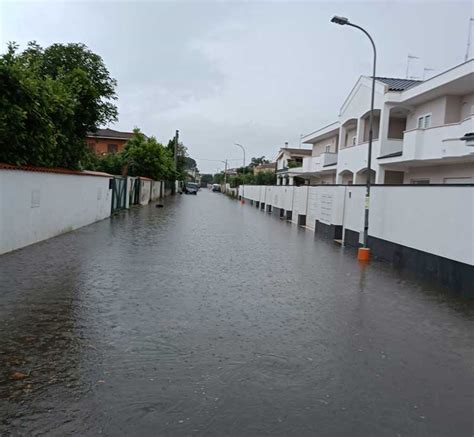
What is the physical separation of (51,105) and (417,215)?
11.0 metres

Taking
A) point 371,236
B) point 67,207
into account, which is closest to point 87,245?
point 67,207

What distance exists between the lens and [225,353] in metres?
5.11

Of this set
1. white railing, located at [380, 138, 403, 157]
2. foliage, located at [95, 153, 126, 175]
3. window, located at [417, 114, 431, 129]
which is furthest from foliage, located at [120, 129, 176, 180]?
window, located at [417, 114, 431, 129]

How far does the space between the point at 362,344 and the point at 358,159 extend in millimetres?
22349

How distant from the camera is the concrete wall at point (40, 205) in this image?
1049cm

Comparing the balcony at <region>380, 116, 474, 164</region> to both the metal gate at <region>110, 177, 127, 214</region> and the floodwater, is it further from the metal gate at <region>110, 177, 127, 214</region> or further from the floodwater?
the metal gate at <region>110, 177, 127, 214</region>

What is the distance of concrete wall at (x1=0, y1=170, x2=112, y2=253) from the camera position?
34.4 ft

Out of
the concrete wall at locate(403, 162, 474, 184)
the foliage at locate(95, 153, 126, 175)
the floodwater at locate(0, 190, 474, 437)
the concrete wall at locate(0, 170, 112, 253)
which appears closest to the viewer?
the floodwater at locate(0, 190, 474, 437)

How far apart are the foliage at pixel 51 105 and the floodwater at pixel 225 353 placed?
3.85m

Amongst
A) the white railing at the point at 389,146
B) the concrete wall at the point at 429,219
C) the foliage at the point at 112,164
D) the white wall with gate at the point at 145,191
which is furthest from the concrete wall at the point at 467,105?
the foliage at the point at 112,164

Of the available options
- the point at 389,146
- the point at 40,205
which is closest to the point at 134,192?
the point at 389,146

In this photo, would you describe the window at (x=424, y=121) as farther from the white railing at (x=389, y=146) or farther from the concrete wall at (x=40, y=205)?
the concrete wall at (x=40, y=205)

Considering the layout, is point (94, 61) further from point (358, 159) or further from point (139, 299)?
point (139, 299)

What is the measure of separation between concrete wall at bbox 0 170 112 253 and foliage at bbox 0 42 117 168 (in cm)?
85
